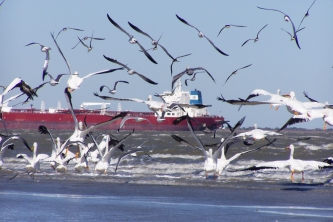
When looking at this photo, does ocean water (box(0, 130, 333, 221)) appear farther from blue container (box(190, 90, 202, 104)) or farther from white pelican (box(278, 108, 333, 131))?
blue container (box(190, 90, 202, 104))

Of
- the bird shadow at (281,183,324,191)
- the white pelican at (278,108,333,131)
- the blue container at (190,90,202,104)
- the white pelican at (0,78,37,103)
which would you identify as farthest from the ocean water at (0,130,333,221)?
the blue container at (190,90,202,104)

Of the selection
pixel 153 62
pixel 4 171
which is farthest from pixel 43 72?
pixel 4 171

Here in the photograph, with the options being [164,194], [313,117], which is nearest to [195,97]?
[164,194]

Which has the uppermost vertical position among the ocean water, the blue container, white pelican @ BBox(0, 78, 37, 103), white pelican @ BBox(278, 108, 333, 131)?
the blue container

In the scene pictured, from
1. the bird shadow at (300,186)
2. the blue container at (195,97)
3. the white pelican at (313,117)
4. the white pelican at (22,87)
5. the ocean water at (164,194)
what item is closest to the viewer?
the ocean water at (164,194)

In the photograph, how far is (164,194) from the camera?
18359mm

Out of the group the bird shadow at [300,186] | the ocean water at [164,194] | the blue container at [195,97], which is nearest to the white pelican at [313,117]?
the ocean water at [164,194]

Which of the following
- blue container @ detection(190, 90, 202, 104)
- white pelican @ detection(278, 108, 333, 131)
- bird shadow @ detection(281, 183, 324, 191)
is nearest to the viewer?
white pelican @ detection(278, 108, 333, 131)

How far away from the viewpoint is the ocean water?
1426 centimetres

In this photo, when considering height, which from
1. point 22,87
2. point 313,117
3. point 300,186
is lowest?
point 300,186

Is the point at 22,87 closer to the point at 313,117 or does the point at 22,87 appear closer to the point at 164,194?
the point at 164,194

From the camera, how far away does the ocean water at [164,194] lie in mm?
14258

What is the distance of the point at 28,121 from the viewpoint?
77.1 metres

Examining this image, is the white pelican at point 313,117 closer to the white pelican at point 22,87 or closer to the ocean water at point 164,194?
the ocean water at point 164,194
